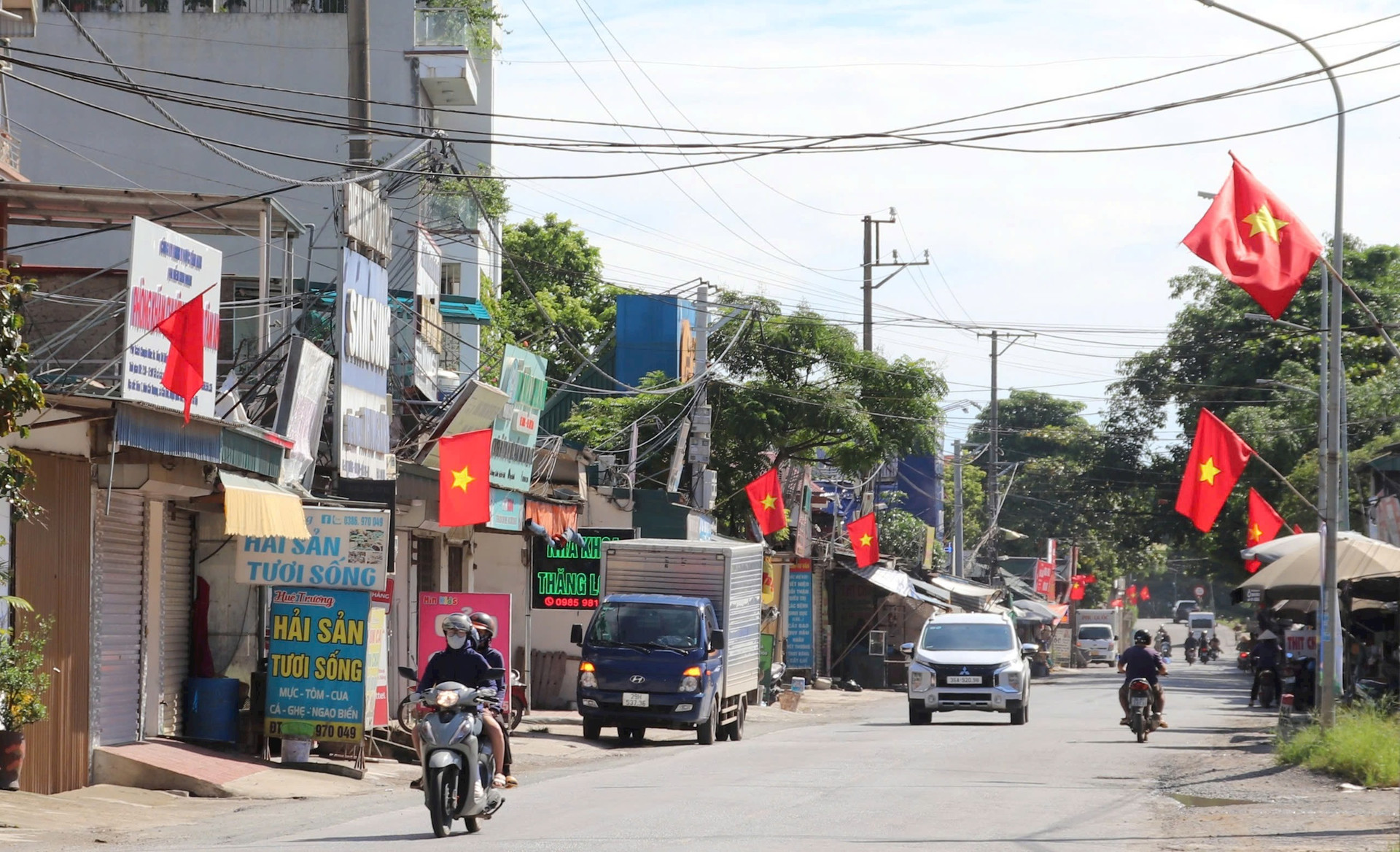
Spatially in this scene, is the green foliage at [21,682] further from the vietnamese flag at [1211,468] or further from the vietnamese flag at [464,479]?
the vietnamese flag at [1211,468]

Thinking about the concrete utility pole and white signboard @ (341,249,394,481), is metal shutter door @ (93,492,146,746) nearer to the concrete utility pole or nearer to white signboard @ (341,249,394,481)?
white signboard @ (341,249,394,481)

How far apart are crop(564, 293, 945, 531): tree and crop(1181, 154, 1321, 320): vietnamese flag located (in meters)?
22.6

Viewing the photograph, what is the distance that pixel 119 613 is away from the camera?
16859 mm

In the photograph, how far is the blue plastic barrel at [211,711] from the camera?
59.4 ft

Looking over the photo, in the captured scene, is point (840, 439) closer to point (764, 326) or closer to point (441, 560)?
point (764, 326)

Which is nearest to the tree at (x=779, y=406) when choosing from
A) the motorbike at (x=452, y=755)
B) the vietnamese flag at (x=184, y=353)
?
the vietnamese flag at (x=184, y=353)

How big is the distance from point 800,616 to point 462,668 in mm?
33759

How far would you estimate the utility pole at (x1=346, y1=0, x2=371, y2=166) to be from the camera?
2186cm

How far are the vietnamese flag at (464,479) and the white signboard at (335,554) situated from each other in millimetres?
4263

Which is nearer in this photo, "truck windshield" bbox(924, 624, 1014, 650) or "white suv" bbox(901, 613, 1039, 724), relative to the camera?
"white suv" bbox(901, 613, 1039, 724)

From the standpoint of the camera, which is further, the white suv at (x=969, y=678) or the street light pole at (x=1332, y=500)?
the white suv at (x=969, y=678)

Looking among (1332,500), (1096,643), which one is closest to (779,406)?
(1332,500)

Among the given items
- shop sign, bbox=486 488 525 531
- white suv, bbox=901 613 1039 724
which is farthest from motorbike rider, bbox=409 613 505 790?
white suv, bbox=901 613 1039 724

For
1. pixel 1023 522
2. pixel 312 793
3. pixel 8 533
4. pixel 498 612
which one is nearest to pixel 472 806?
pixel 312 793
